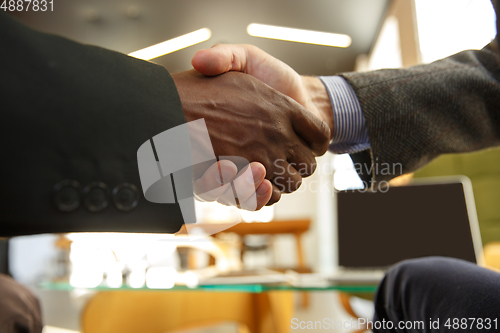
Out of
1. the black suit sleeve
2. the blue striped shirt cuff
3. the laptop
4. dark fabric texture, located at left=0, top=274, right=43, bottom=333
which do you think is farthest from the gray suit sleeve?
the laptop

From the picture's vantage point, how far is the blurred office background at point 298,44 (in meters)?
0.45

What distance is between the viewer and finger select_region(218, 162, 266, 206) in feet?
1.02

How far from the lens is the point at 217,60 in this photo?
33cm

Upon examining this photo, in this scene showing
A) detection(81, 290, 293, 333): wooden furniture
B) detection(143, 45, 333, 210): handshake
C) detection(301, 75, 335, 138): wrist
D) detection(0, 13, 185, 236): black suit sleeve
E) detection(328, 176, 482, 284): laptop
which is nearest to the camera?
detection(0, 13, 185, 236): black suit sleeve

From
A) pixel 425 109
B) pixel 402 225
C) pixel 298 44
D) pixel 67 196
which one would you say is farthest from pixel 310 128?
pixel 402 225

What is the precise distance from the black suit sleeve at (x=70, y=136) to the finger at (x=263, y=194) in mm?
108

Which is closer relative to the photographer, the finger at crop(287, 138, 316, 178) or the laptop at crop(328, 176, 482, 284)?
the finger at crop(287, 138, 316, 178)

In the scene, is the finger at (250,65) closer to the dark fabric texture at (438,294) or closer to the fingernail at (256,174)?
the fingernail at (256,174)

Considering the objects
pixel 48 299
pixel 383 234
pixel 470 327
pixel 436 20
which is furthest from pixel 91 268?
pixel 48 299

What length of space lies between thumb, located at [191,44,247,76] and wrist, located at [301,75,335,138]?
104 mm

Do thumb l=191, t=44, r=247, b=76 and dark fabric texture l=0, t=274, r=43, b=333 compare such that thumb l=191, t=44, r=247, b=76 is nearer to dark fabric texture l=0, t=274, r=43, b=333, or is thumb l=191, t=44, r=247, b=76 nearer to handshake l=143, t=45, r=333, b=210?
handshake l=143, t=45, r=333, b=210

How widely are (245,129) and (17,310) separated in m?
0.31

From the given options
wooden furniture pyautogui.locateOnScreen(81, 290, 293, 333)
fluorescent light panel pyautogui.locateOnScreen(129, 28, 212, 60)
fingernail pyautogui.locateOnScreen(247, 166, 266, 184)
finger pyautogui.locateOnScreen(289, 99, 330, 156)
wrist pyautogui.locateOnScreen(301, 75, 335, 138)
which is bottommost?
wooden furniture pyautogui.locateOnScreen(81, 290, 293, 333)

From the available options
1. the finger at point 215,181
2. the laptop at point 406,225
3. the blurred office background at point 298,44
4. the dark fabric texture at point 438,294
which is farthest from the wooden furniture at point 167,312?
the finger at point 215,181
